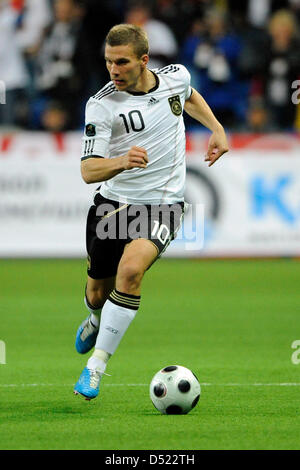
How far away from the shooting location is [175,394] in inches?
242

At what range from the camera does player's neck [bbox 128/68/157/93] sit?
6941 millimetres

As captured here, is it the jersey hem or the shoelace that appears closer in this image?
the shoelace

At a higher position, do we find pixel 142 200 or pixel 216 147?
pixel 216 147

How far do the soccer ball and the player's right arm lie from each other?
1292mm

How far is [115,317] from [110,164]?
97cm

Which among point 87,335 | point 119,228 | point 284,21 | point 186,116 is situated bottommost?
point 87,335

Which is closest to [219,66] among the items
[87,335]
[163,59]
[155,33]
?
[163,59]

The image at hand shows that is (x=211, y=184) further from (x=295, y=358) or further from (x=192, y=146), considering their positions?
(x=295, y=358)

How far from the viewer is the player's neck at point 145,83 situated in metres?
6.94

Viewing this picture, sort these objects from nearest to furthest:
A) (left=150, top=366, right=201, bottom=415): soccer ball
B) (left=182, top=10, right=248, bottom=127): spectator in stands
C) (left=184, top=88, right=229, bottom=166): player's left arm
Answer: (left=150, top=366, right=201, bottom=415): soccer ball → (left=184, top=88, right=229, bottom=166): player's left arm → (left=182, top=10, right=248, bottom=127): spectator in stands

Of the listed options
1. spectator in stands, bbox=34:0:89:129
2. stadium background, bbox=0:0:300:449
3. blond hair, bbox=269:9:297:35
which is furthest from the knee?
blond hair, bbox=269:9:297:35

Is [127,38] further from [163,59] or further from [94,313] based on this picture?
[163,59]

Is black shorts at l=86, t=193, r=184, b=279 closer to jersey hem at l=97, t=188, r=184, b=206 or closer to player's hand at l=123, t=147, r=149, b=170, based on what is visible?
jersey hem at l=97, t=188, r=184, b=206
